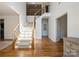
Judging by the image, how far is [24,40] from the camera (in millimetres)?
1341

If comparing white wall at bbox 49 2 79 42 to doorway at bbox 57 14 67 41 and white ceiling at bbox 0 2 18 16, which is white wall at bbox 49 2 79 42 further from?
white ceiling at bbox 0 2 18 16

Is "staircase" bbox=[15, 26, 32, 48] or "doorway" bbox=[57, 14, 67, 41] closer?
"staircase" bbox=[15, 26, 32, 48]

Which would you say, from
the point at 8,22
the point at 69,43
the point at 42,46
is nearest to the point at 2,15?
the point at 8,22

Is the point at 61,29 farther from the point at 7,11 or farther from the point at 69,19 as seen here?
the point at 7,11

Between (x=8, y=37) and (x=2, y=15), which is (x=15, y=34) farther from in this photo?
(x=2, y=15)

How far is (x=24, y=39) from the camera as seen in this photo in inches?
52.4

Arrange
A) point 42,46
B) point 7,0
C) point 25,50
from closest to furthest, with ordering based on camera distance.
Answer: point 7,0 → point 25,50 → point 42,46

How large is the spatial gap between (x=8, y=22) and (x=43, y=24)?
576mm

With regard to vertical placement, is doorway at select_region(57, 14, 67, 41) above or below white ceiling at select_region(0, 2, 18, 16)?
below

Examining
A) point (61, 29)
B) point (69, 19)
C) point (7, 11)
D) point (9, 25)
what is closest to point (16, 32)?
point (9, 25)

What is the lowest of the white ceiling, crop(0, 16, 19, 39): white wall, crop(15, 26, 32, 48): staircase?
crop(15, 26, 32, 48): staircase

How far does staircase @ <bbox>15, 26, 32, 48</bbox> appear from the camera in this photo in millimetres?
1289

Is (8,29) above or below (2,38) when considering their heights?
above

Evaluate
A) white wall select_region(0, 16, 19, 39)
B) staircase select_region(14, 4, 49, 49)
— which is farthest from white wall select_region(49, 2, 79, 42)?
white wall select_region(0, 16, 19, 39)
